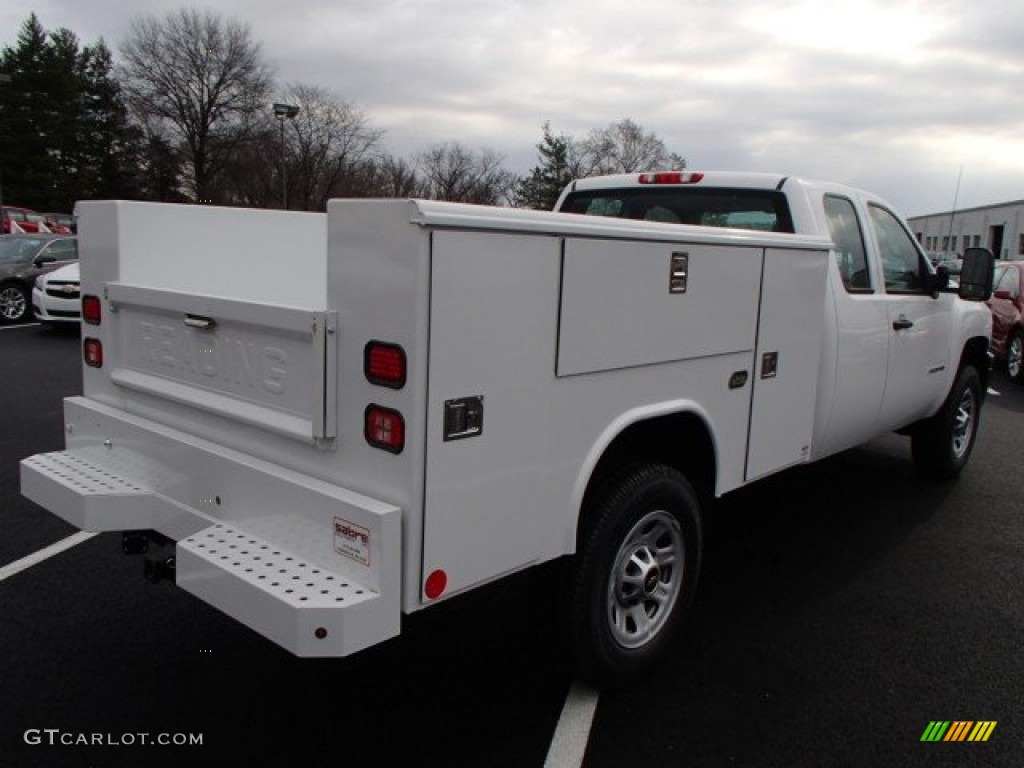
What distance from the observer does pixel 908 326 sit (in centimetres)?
506

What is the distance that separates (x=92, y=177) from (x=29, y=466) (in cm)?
6787

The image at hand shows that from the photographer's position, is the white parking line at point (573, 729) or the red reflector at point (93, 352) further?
the red reflector at point (93, 352)

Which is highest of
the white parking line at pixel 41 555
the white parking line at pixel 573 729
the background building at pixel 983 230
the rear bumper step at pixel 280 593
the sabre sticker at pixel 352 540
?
the background building at pixel 983 230

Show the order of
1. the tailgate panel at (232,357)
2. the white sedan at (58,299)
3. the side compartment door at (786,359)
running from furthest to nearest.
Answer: the white sedan at (58,299)
the side compartment door at (786,359)
the tailgate panel at (232,357)

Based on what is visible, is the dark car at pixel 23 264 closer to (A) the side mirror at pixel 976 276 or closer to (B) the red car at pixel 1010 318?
(A) the side mirror at pixel 976 276

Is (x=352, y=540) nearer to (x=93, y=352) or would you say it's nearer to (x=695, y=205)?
(x=93, y=352)

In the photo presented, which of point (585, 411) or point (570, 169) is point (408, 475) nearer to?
point (585, 411)

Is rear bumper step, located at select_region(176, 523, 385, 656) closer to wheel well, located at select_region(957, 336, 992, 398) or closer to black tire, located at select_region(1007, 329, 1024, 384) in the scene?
wheel well, located at select_region(957, 336, 992, 398)

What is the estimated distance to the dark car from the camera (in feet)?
49.9

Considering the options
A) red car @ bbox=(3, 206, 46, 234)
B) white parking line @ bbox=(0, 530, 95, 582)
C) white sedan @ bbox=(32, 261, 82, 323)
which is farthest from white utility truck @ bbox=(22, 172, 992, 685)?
red car @ bbox=(3, 206, 46, 234)

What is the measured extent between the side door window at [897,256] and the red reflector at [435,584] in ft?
11.8

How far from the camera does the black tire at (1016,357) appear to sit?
12.0 meters

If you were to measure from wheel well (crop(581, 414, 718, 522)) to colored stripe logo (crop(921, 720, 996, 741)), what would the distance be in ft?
3.85

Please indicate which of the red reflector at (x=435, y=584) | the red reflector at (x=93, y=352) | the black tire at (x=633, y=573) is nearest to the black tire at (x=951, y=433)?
the black tire at (x=633, y=573)
